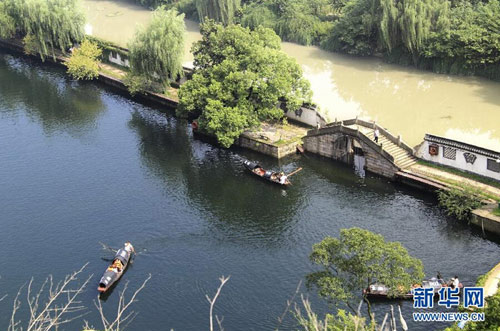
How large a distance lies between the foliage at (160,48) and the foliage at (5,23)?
34045 mm

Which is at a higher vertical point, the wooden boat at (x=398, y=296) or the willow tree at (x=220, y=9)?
the willow tree at (x=220, y=9)

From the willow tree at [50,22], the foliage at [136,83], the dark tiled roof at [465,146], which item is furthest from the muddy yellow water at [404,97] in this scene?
the willow tree at [50,22]

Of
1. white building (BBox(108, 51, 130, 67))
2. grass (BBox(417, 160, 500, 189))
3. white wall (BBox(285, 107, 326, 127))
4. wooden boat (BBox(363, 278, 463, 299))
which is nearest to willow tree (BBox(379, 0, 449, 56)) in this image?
white wall (BBox(285, 107, 326, 127))

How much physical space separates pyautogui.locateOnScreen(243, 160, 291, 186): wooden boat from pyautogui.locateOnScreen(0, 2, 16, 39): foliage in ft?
204

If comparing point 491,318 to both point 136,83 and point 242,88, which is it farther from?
point 136,83

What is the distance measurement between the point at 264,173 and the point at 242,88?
36.9ft

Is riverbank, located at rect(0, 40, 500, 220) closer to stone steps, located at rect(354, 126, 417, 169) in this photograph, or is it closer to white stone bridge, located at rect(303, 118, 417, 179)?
white stone bridge, located at rect(303, 118, 417, 179)

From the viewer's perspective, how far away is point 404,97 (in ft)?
269

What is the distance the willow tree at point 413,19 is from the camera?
86.4 meters

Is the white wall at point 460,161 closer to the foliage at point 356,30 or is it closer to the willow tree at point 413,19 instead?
the willow tree at point 413,19

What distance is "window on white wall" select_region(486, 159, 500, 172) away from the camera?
5684 centimetres

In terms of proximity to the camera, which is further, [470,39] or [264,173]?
[470,39]

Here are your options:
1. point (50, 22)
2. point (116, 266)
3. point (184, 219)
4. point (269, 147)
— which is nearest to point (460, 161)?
point (269, 147)

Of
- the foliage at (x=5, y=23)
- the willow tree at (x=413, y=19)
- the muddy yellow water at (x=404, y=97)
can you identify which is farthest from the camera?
the foliage at (x=5, y=23)
